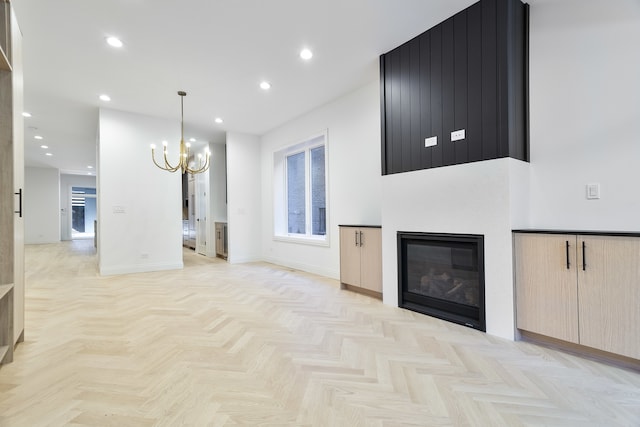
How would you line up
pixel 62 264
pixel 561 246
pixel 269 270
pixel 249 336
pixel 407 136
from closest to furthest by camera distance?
pixel 561 246, pixel 249 336, pixel 407 136, pixel 269 270, pixel 62 264

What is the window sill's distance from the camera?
520 cm

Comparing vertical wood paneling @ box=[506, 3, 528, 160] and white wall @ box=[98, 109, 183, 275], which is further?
white wall @ box=[98, 109, 183, 275]

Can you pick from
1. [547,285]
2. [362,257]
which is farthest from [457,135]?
[362,257]

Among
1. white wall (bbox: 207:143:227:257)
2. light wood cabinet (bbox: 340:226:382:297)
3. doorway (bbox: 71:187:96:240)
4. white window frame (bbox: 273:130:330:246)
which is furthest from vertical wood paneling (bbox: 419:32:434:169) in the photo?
doorway (bbox: 71:187:96:240)

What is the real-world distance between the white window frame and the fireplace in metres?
1.96

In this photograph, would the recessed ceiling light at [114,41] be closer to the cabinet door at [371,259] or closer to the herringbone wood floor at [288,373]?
the herringbone wood floor at [288,373]

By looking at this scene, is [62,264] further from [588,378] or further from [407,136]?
[588,378]

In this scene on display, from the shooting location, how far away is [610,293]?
6.63 ft

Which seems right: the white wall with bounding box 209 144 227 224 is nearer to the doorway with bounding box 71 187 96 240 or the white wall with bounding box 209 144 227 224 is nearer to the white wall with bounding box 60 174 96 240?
the white wall with bounding box 60 174 96 240

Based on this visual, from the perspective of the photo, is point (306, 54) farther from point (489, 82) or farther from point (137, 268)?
point (137, 268)

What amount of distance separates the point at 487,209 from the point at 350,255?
6.23ft

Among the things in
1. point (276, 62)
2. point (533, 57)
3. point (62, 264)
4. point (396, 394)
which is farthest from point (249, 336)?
point (62, 264)

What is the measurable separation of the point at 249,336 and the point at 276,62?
311cm

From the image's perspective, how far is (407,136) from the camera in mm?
3283
